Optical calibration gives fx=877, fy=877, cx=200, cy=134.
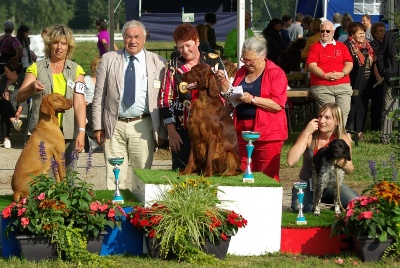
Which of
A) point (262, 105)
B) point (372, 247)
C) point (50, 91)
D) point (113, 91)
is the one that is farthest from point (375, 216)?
point (50, 91)

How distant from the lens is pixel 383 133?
14000 mm

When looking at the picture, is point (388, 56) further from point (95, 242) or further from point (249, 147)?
point (95, 242)

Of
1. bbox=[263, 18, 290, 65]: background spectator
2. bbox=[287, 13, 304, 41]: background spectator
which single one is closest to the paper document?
bbox=[263, 18, 290, 65]: background spectator

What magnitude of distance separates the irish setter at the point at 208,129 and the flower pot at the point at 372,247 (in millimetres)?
1202

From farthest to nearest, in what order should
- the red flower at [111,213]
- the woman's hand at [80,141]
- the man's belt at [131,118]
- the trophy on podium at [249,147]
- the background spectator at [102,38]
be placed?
1. the background spectator at [102,38]
2. the man's belt at [131,118]
3. the woman's hand at [80,141]
4. the trophy on podium at [249,147]
5. the red flower at [111,213]

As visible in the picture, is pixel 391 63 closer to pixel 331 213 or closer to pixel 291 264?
pixel 331 213

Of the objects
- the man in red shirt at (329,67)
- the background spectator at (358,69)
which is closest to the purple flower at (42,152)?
the man in red shirt at (329,67)

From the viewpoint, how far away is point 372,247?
6477 mm

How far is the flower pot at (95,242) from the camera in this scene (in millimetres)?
6332

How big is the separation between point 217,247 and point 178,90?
4.99 ft

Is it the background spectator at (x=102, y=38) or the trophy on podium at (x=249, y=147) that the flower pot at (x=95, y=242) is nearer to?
the trophy on podium at (x=249, y=147)

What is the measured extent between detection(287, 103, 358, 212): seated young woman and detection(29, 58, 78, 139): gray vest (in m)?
1.90

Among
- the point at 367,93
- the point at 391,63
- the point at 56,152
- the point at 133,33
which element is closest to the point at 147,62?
the point at 133,33

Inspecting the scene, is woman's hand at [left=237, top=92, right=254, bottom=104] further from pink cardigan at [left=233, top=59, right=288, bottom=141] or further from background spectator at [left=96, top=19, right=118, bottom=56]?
background spectator at [left=96, top=19, right=118, bottom=56]
